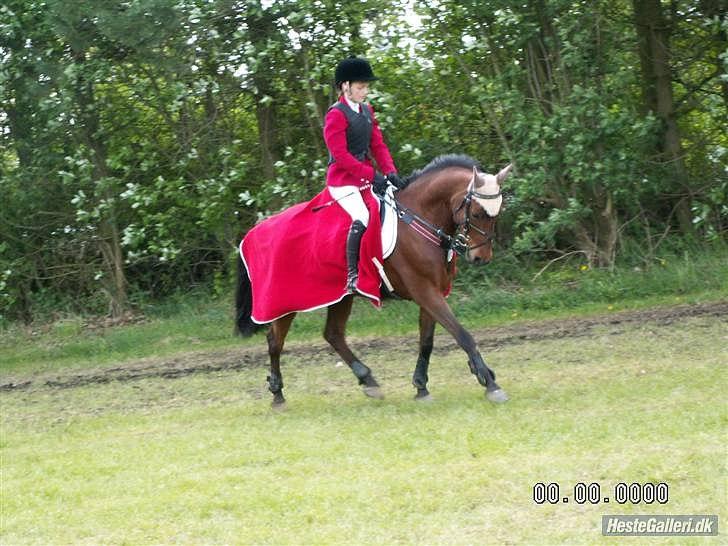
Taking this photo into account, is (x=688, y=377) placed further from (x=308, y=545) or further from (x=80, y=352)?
(x=80, y=352)

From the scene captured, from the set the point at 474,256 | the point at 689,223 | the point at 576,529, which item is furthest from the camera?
the point at 689,223

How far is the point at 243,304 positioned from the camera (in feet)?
31.1

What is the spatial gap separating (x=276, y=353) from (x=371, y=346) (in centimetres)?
249

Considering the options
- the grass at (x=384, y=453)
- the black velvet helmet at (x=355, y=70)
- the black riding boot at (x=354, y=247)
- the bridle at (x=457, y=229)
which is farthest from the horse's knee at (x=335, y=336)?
the black velvet helmet at (x=355, y=70)

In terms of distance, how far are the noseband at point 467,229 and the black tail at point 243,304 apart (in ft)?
7.42

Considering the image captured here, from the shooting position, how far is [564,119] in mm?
12305

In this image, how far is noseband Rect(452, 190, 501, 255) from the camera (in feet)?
25.8

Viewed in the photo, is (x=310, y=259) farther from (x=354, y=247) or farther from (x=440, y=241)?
(x=440, y=241)

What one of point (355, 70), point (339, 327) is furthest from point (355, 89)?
point (339, 327)

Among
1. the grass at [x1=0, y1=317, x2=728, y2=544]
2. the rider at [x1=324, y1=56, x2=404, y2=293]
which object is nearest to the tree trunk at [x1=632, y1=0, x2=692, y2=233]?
the grass at [x1=0, y1=317, x2=728, y2=544]

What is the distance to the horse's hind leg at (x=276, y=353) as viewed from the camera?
29.0ft

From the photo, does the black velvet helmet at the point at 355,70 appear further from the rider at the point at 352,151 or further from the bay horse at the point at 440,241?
the bay horse at the point at 440,241

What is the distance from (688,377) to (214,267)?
8441 millimetres

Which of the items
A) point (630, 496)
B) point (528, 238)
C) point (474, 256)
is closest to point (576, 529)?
point (630, 496)
